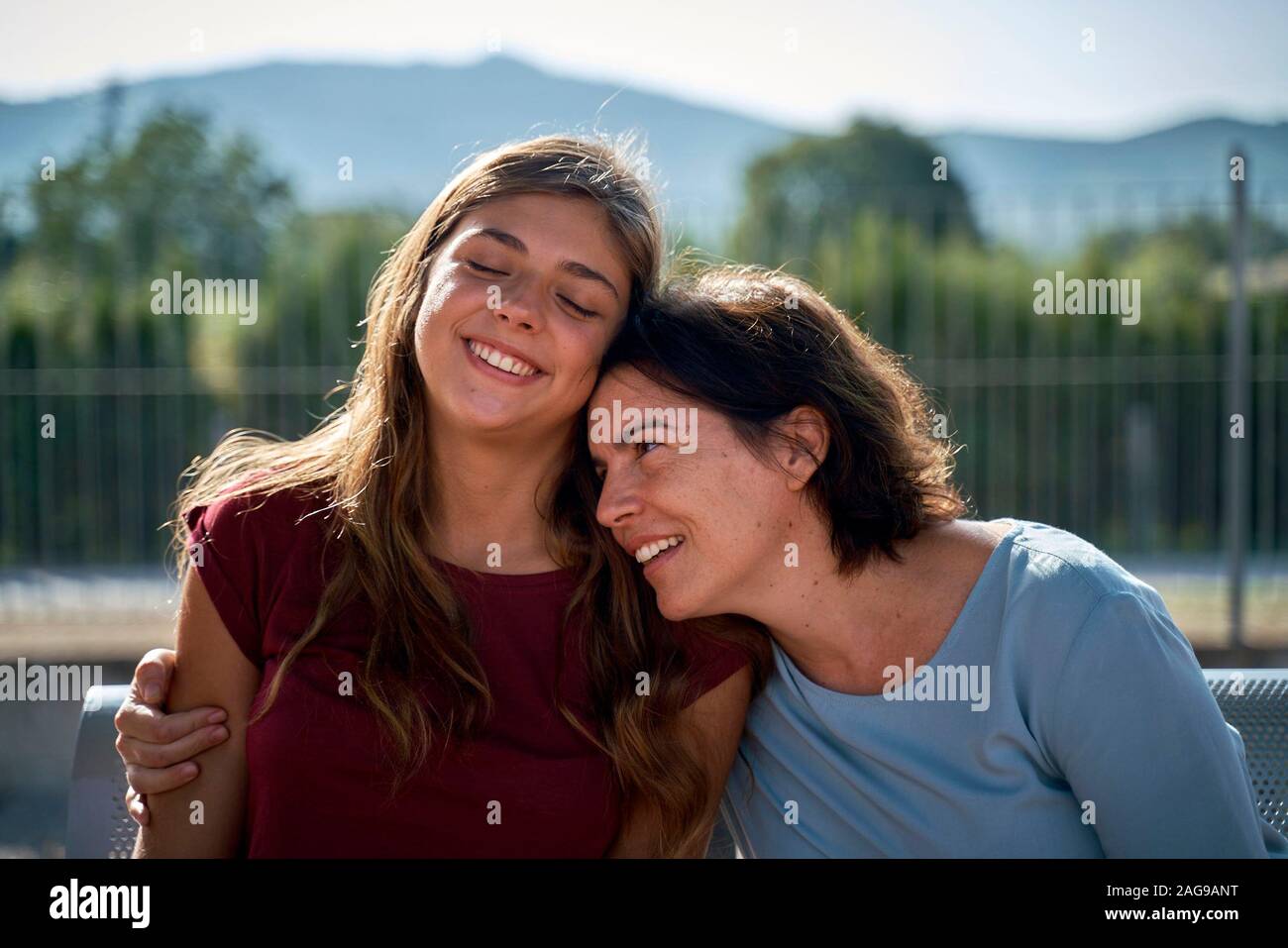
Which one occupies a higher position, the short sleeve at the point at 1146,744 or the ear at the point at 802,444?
the ear at the point at 802,444

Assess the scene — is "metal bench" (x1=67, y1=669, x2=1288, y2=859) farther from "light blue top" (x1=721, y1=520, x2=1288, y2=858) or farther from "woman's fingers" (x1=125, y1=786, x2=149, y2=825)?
"light blue top" (x1=721, y1=520, x2=1288, y2=858)

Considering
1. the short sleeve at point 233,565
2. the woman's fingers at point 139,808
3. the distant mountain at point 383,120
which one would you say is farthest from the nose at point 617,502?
the distant mountain at point 383,120

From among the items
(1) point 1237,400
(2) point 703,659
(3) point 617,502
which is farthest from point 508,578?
(1) point 1237,400

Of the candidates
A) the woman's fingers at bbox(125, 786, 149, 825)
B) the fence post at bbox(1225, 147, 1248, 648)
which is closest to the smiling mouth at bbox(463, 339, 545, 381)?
the woman's fingers at bbox(125, 786, 149, 825)

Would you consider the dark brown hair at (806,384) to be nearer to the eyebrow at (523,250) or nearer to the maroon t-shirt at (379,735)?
the eyebrow at (523,250)

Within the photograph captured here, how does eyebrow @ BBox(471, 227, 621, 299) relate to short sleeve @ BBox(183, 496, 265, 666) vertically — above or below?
above

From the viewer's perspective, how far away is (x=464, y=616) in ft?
8.32

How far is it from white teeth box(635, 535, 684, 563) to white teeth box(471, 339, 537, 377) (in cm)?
41

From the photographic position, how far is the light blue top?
6.87 ft

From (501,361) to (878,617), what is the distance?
0.89 meters

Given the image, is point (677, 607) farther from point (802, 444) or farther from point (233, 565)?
point (233, 565)

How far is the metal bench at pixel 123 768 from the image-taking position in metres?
2.57

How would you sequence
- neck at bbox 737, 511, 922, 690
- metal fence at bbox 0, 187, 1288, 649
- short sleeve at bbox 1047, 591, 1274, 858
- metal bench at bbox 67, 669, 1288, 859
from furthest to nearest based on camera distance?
metal fence at bbox 0, 187, 1288, 649 < metal bench at bbox 67, 669, 1288, 859 < neck at bbox 737, 511, 922, 690 < short sleeve at bbox 1047, 591, 1274, 858

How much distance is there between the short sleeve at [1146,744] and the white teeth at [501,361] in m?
1.13
